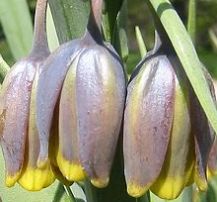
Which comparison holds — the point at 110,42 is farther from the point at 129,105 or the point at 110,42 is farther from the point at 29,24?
the point at 29,24

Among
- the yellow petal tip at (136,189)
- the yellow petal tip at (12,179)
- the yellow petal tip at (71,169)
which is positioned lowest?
the yellow petal tip at (12,179)

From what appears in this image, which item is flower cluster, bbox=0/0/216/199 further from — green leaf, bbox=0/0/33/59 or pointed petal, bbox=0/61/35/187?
green leaf, bbox=0/0/33/59

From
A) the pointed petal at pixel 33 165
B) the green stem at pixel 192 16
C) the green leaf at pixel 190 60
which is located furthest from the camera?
the green stem at pixel 192 16

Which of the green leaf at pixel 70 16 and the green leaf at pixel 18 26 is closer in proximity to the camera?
the green leaf at pixel 70 16

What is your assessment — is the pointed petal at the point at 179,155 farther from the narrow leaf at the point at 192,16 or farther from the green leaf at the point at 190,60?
the narrow leaf at the point at 192,16

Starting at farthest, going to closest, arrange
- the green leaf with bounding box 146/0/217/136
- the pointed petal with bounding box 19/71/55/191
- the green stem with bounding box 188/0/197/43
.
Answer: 1. the green stem with bounding box 188/0/197/43
2. the pointed petal with bounding box 19/71/55/191
3. the green leaf with bounding box 146/0/217/136

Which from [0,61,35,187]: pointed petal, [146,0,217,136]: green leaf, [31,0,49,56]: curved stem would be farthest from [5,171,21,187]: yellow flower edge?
[146,0,217,136]: green leaf

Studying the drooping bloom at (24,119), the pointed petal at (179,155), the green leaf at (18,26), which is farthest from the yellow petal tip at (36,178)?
the green leaf at (18,26)
